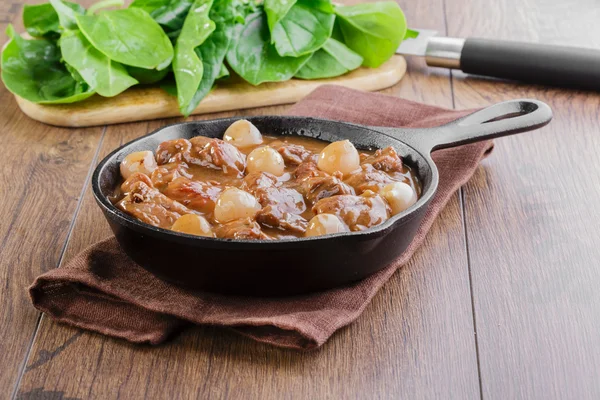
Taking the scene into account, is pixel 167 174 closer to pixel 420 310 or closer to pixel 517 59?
pixel 420 310

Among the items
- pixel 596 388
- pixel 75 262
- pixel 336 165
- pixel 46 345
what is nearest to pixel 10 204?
pixel 75 262

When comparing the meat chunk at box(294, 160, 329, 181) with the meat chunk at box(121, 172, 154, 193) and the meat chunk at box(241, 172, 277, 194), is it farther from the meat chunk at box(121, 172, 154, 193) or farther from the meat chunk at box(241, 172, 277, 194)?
the meat chunk at box(121, 172, 154, 193)

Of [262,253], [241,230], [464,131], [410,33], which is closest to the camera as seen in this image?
[262,253]

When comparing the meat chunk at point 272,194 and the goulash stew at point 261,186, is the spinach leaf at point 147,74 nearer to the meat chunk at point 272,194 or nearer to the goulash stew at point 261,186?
the goulash stew at point 261,186

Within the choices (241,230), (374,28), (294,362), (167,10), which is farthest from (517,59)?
(294,362)

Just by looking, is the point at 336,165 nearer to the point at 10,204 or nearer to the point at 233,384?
the point at 233,384
